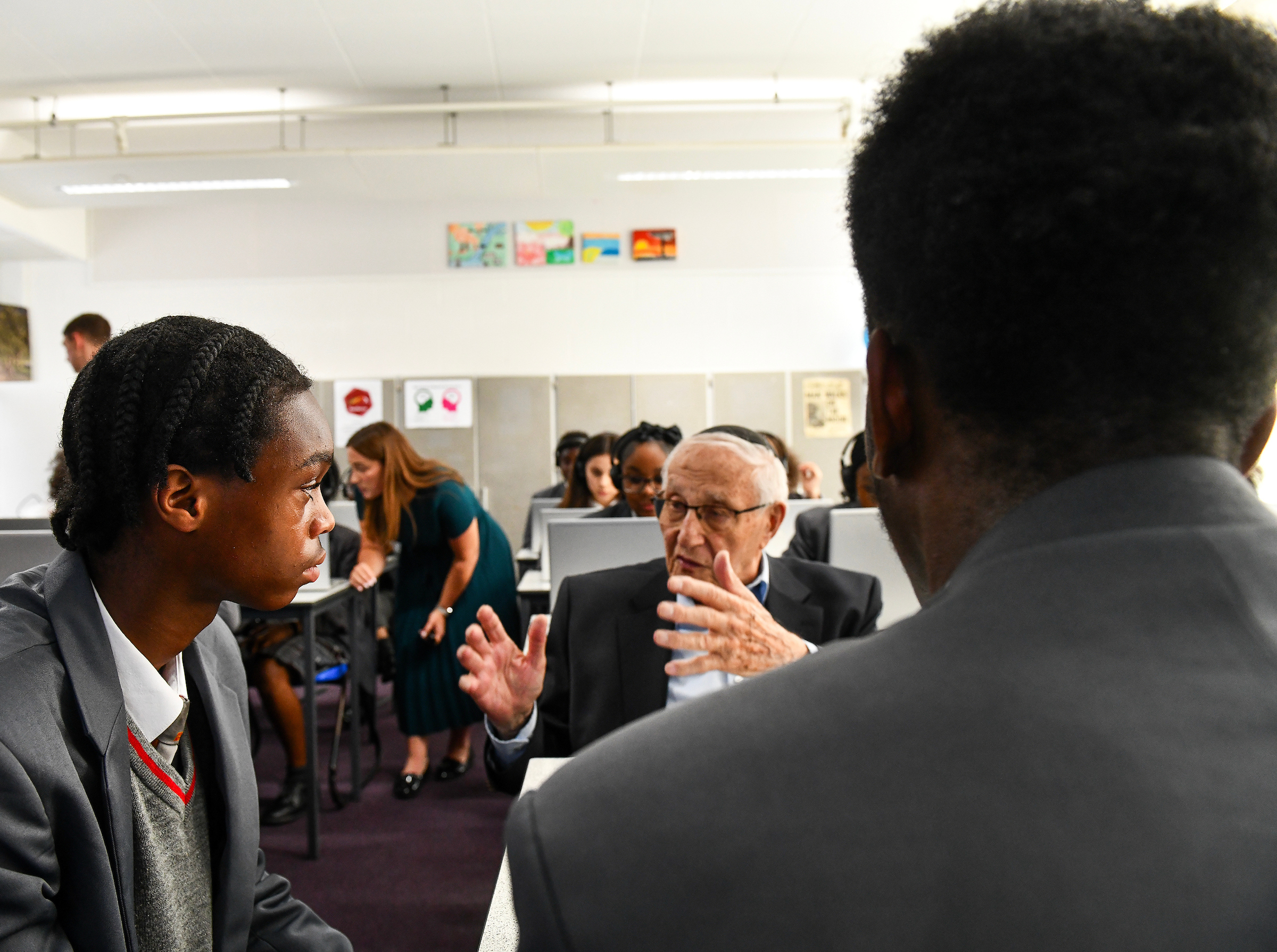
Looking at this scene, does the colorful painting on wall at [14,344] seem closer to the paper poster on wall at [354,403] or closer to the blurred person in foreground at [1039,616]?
the paper poster on wall at [354,403]

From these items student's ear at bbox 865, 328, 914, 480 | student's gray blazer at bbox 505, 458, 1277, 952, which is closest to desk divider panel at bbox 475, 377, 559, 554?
student's ear at bbox 865, 328, 914, 480

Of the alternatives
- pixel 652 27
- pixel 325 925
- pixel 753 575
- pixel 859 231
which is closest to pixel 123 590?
pixel 325 925

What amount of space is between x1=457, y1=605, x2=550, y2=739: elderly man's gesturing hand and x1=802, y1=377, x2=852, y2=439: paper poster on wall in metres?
6.13

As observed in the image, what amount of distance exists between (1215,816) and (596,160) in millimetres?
5965

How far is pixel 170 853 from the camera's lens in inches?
38.1

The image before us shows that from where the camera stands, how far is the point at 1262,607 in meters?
0.36

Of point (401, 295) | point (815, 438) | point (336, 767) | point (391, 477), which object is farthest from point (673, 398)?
point (336, 767)

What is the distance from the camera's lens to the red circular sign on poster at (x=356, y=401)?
7.09 m

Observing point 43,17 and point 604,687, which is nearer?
point 604,687

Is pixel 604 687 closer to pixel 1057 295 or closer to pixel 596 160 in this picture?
pixel 1057 295

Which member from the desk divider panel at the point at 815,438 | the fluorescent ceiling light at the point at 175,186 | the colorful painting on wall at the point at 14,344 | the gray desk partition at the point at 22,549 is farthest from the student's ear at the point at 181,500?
the colorful painting on wall at the point at 14,344

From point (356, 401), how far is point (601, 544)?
5260mm

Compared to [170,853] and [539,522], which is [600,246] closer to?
[539,522]

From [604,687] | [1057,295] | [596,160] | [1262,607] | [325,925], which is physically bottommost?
[325,925]
